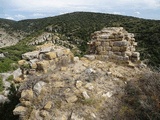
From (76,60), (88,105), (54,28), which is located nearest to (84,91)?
(88,105)

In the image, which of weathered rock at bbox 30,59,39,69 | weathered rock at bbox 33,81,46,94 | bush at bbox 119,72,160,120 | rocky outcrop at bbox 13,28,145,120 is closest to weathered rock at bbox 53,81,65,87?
rocky outcrop at bbox 13,28,145,120

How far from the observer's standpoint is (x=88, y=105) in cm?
704

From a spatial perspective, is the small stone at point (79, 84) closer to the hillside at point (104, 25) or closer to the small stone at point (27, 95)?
the small stone at point (27, 95)

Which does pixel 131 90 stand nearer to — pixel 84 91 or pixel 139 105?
pixel 139 105

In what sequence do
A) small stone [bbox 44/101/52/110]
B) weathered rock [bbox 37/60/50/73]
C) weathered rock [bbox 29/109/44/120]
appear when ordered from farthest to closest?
weathered rock [bbox 37/60/50/73] → small stone [bbox 44/101/52/110] → weathered rock [bbox 29/109/44/120]

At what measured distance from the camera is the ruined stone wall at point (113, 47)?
1072 cm

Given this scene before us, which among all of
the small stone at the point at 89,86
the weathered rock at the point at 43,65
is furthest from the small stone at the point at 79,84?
the weathered rock at the point at 43,65

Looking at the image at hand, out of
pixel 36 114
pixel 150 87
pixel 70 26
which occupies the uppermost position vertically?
pixel 150 87

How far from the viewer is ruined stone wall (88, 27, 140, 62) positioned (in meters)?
10.7

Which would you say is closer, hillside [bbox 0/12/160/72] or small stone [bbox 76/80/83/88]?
small stone [bbox 76/80/83/88]

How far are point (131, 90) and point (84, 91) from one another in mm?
1427

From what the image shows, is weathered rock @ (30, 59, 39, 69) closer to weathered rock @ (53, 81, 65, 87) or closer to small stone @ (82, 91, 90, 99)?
weathered rock @ (53, 81, 65, 87)

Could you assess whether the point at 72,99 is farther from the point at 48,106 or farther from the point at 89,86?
the point at 89,86

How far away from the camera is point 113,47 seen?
1101 cm
